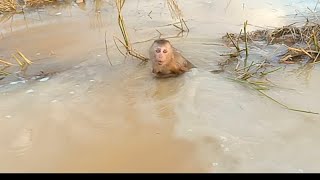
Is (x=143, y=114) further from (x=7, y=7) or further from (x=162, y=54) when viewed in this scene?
(x=7, y=7)

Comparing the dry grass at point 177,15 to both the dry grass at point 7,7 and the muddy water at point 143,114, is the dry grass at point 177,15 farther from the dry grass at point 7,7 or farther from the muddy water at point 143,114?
the dry grass at point 7,7

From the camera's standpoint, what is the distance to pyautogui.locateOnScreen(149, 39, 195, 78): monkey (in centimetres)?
489

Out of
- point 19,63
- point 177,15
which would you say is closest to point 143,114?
point 19,63

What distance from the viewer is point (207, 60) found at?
217 inches

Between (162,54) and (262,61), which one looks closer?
(162,54)

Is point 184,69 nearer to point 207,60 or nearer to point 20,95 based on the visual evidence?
point 207,60

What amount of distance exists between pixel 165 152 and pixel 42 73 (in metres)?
2.44

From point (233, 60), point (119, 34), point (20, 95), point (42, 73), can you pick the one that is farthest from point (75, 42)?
point (233, 60)

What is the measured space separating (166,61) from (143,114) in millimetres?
955

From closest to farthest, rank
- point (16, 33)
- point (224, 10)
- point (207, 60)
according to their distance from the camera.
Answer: point (207, 60), point (16, 33), point (224, 10)

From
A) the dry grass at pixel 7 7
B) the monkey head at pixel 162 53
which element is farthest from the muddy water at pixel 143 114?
the dry grass at pixel 7 7

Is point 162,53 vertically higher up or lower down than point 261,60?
higher up

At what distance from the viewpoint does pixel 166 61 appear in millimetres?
4906

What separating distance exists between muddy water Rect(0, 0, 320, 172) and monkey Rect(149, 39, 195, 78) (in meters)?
0.12
